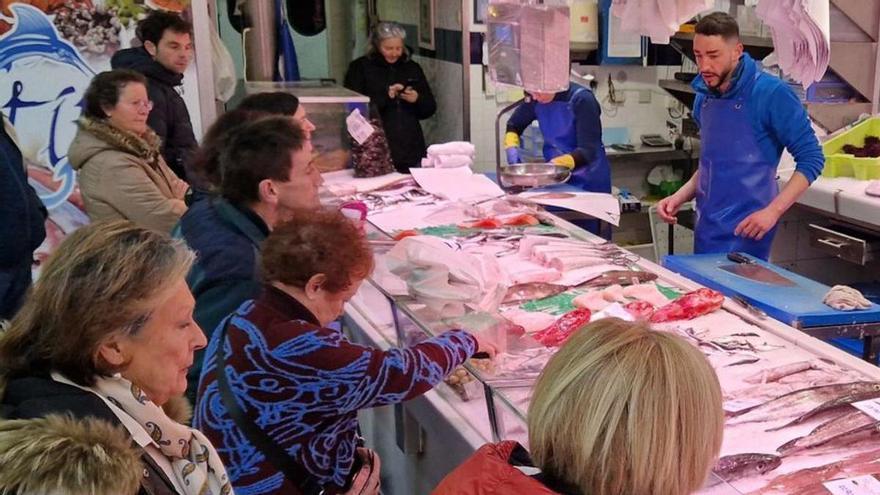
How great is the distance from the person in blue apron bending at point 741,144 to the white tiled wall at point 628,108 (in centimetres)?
266

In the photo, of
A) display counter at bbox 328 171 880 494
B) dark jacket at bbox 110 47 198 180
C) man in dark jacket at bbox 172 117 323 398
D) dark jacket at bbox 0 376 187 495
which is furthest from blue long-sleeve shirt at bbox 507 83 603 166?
dark jacket at bbox 0 376 187 495

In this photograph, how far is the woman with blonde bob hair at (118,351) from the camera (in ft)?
4.39

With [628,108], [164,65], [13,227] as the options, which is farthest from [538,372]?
[628,108]

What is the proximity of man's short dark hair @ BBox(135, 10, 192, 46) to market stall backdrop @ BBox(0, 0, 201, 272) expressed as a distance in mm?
290

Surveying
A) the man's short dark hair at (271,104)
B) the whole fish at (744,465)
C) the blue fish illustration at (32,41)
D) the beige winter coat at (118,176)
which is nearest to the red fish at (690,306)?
the whole fish at (744,465)

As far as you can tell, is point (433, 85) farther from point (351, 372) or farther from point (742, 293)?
point (351, 372)

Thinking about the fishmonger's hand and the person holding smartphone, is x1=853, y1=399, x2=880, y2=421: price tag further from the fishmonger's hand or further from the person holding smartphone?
the person holding smartphone

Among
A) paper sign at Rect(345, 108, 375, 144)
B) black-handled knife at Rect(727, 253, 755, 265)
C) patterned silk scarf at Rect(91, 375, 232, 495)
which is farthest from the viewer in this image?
paper sign at Rect(345, 108, 375, 144)

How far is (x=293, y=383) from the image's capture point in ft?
6.00

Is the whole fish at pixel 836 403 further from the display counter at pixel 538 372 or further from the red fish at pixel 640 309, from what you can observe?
the red fish at pixel 640 309

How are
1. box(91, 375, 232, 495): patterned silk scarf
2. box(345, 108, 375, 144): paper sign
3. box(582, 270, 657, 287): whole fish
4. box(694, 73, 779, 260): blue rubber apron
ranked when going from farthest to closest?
box(345, 108, 375, 144): paper sign, box(694, 73, 779, 260): blue rubber apron, box(582, 270, 657, 287): whole fish, box(91, 375, 232, 495): patterned silk scarf

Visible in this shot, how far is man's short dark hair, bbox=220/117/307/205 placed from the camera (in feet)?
8.31

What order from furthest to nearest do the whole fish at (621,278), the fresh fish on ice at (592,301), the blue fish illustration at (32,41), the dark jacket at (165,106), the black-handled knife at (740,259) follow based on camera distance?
the blue fish illustration at (32,41) → the dark jacket at (165,106) → the black-handled knife at (740,259) → the whole fish at (621,278) → the fresh fish on ice at (592,301)

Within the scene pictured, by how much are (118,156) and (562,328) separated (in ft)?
7.05
